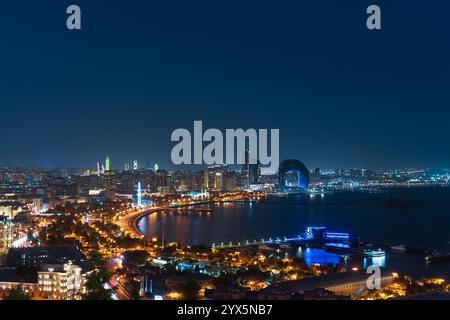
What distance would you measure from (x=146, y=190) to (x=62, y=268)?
747 inches

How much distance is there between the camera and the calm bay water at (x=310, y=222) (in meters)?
10.0

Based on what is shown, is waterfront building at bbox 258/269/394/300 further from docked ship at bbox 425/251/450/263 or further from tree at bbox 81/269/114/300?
docked ship at bbox 425/251/450/263

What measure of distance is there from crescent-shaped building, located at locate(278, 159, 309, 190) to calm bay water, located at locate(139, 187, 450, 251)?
Result: 798cm

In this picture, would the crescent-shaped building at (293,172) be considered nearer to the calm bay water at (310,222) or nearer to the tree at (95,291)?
the calm bay water at (310,222)

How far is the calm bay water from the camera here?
32.9 feet

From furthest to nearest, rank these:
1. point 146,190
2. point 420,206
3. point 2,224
Result: point 146,190
point 420,206
point 2,224

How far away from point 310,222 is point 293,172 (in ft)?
47.6

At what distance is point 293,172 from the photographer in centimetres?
2733

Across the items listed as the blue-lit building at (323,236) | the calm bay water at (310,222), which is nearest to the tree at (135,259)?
the calm bay water at (310,222)

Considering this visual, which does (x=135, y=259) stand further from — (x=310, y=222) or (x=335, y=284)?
(x=310, y=222)

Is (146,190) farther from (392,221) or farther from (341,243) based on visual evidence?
(341,243)
